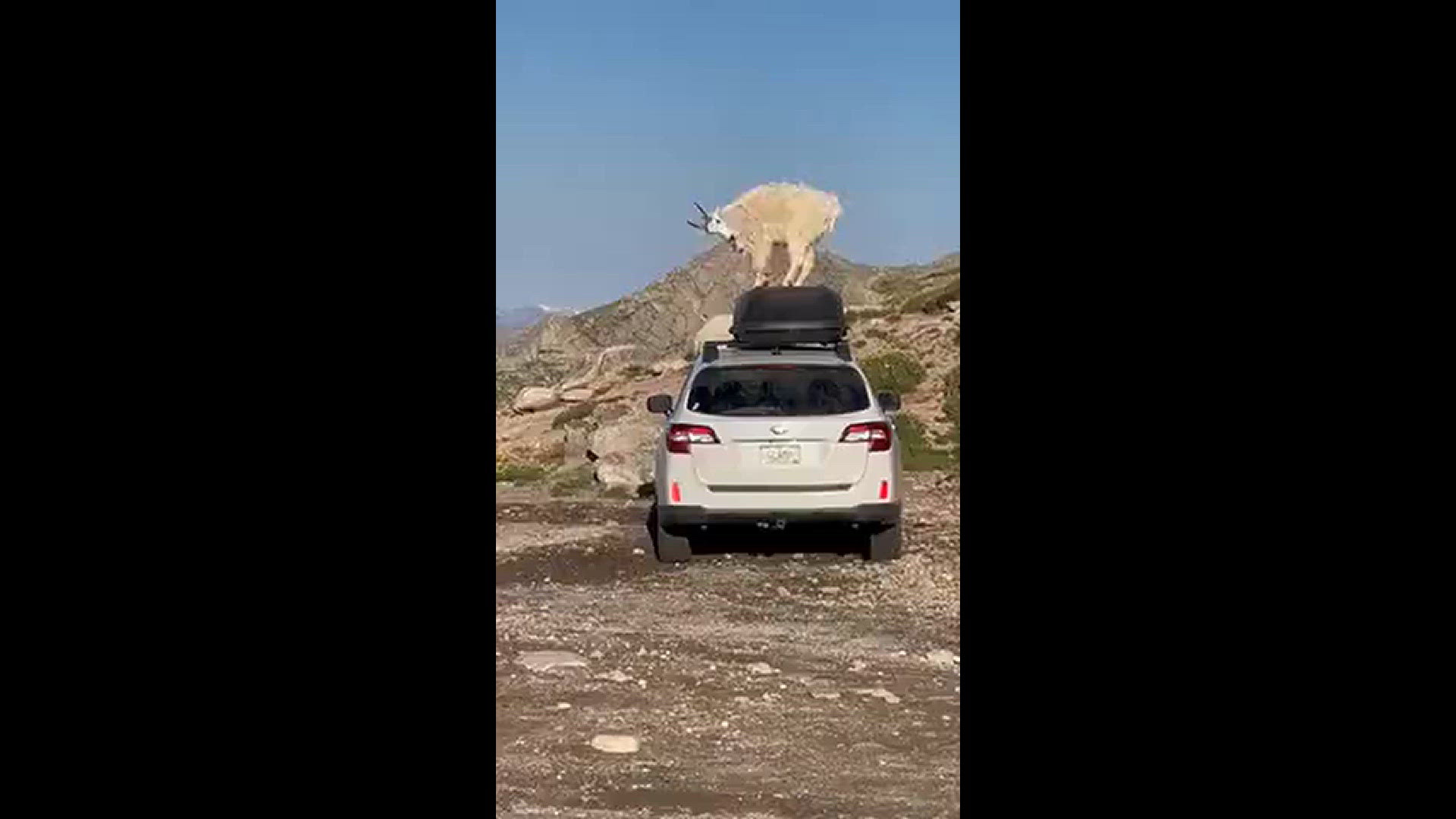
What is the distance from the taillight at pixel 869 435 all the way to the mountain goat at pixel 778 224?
87.7 ft

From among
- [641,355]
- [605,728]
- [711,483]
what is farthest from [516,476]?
[641,355]

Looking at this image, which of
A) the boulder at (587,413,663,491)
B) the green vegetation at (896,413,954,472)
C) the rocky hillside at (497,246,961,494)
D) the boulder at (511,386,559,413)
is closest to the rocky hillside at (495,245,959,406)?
the rocky hillside at (497,246,961,494)

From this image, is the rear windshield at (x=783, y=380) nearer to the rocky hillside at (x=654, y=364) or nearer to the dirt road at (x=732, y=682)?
the dirt road at (x=732, y=682)

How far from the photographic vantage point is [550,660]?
24.3 feet

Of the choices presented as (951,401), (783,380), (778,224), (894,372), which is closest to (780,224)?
(778,224)

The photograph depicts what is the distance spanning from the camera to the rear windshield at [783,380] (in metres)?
9.77

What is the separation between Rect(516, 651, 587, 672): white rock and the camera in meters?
7.27

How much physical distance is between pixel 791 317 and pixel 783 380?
606 cm

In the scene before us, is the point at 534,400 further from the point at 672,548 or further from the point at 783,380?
the point at 783,380

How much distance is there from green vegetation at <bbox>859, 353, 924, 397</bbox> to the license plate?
13.4m
